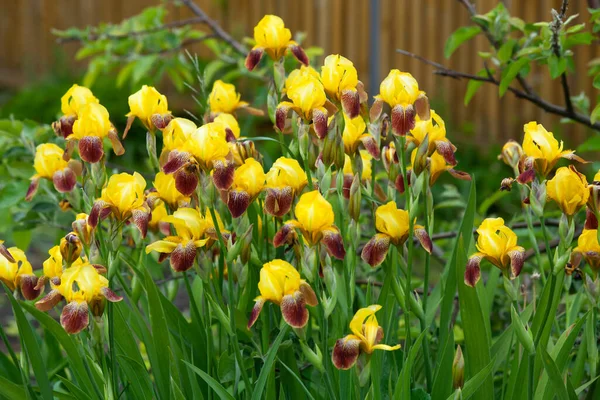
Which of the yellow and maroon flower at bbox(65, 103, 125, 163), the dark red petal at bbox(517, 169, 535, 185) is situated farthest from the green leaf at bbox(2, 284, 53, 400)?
the dark red petal at bbox(517, 169, 535, 185)

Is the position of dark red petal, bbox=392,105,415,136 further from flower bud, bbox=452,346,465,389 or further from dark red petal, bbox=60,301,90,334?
dark red petal, bbox=60,301,90,334

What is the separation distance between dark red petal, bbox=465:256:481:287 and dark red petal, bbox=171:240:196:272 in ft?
1.58

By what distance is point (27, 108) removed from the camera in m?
7.84

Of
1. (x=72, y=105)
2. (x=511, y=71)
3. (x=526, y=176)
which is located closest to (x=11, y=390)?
(x=72, y=105)

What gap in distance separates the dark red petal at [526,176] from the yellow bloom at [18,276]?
90 cm

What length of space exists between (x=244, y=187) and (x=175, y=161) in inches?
5.0

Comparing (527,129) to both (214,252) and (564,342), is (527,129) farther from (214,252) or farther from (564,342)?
(214,252)

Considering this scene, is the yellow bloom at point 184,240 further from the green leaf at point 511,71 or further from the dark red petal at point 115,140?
the green leaf at point 511,71

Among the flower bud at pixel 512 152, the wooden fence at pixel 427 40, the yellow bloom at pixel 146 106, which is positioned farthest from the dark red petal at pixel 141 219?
the wooden fence at pixel 427 40

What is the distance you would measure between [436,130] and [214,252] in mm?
487

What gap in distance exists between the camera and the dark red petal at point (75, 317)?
1.37 meters

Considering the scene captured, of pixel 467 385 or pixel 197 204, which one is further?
pixel 197 204

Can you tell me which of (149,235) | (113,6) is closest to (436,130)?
(149,235)

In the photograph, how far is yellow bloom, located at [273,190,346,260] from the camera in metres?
1.40
